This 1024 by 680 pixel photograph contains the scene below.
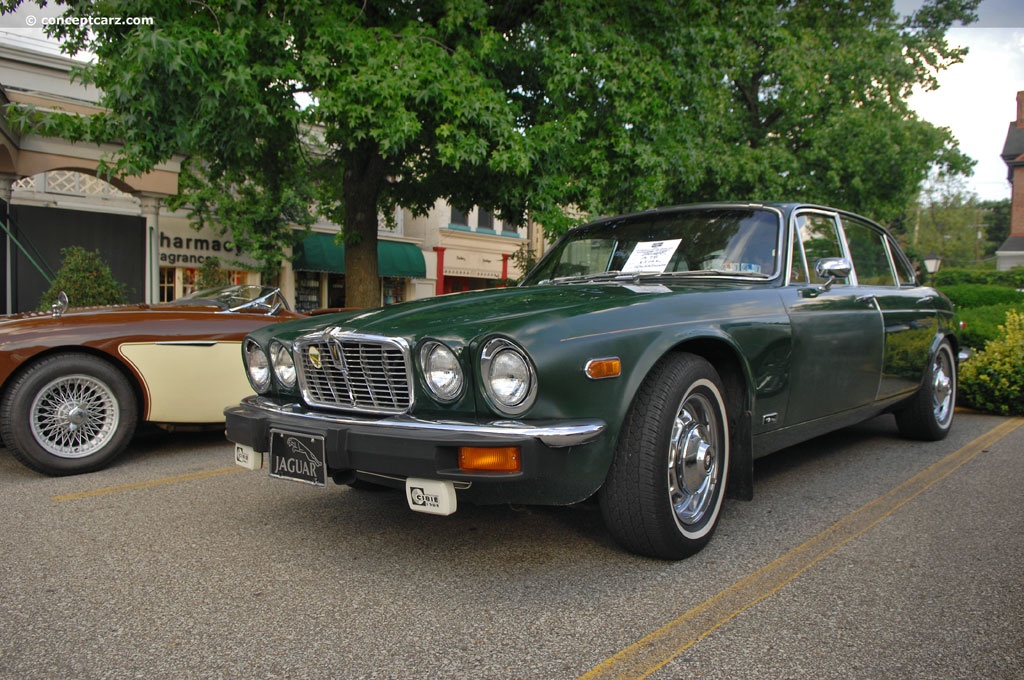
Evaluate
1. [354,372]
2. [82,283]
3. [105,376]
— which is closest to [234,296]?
[105,376]

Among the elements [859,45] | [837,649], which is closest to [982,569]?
[837,649]

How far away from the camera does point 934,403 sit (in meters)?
5.43

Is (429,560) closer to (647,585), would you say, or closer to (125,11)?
(647,585)

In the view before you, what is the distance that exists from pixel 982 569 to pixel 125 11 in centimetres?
754

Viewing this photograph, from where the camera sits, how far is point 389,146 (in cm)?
749

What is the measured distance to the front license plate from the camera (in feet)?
9.20

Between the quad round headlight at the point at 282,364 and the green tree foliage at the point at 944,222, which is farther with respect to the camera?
the green tree foliage at the point at 944,222

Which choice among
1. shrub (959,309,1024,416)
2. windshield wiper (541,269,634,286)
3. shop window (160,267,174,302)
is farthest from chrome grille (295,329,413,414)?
shop window (160,267,174,302)

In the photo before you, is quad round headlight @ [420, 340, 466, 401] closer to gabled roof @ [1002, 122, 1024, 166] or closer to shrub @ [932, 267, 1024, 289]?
shrub @ [932, 267, 1024, 289]

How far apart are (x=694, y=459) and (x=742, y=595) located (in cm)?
59

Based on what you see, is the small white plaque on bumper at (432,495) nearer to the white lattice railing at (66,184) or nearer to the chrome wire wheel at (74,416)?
the chrome wire wheel at (74,416)

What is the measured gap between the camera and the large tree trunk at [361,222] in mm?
9758

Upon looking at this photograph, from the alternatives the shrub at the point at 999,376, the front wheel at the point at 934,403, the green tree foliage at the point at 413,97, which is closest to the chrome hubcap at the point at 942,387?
the front wheel at the point at 934,403

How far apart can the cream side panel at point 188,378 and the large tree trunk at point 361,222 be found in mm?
4396
